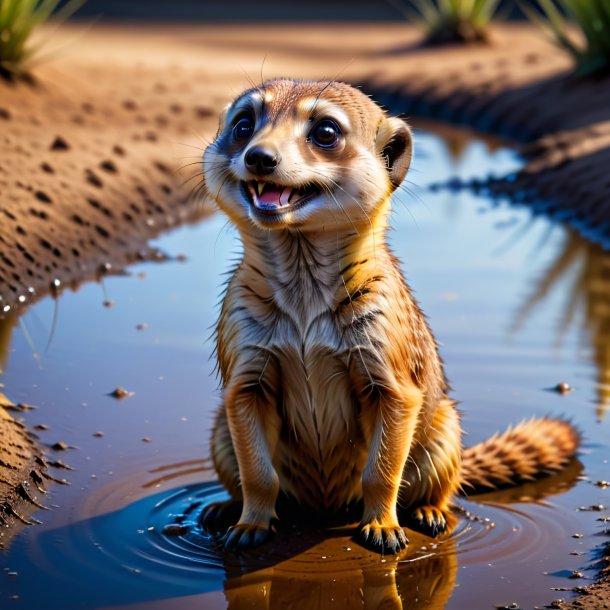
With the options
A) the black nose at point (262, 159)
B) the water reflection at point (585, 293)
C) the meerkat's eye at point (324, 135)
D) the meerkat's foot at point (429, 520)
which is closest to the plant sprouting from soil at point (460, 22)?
the water reflection at point (585, 293)

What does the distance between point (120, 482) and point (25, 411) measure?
2.89ft

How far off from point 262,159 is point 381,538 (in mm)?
1397

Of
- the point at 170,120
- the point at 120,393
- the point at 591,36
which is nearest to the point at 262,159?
the point at 120,393

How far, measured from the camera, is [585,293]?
7895mm

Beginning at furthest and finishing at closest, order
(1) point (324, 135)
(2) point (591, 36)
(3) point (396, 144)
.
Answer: (2) point (591, 36), (3) point (396, 144), (1) point (324, 135)

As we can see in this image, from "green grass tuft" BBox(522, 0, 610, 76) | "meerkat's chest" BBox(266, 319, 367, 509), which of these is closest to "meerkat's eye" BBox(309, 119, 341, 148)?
"meerkat's chest" BBox(266, 319, 367, 509)

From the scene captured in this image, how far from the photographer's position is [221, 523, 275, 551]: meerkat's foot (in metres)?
4.64

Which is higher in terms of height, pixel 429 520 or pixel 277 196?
pixel 277 196

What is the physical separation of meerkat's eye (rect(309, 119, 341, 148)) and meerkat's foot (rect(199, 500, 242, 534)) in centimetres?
140

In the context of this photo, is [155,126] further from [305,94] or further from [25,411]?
[305,94]

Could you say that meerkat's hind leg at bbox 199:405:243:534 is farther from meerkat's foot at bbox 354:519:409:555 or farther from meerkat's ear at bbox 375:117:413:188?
meerkat's ear at bbox 375:117:413:188

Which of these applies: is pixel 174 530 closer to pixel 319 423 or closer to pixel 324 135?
pixel 319 423

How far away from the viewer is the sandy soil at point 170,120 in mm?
8289

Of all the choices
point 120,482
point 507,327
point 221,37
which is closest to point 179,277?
point 507,327
